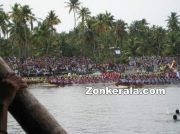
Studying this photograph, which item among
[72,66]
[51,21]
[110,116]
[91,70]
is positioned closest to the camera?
[110,116]

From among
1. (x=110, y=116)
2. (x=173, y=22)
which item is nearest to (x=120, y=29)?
(x=173, y=22)

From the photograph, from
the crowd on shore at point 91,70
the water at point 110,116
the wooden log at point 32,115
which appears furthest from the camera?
the crowd on shore at point 91,70

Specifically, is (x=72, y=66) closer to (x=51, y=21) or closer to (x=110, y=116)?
(x=51, y=21)

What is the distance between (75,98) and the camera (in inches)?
2125

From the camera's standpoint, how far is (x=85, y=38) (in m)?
100

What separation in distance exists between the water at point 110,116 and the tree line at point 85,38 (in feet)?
127

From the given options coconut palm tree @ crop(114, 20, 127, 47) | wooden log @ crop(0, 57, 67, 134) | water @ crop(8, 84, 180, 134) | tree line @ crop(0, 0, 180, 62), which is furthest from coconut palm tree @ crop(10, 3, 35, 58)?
wooden log @ crop(0, 57, 67, 134)

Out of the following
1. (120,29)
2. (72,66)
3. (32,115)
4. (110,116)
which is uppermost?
(120,29)

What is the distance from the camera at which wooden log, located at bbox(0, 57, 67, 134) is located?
2293 mm

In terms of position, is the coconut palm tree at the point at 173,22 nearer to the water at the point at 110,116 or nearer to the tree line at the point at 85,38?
the tree line at the point at 85,38

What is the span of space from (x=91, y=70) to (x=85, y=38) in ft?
54.7

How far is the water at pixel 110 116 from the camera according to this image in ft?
99.9

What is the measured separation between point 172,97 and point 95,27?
49.5 m

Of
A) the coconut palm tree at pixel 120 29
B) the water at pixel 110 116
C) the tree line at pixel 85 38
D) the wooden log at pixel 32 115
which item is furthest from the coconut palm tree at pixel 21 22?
the wooden log at pixel 32 115
